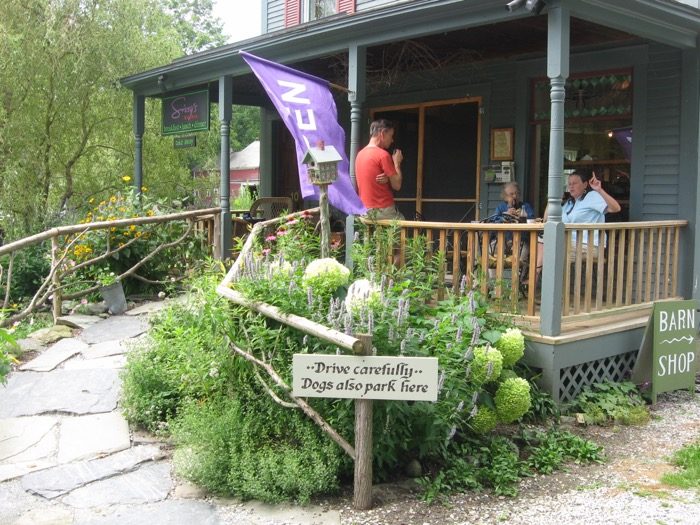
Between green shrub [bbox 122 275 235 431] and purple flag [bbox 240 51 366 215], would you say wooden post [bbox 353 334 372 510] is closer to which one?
green shrub [bbox 122 275 235 431]

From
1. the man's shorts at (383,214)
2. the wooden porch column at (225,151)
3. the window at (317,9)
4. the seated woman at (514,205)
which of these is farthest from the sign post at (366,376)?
the window at (317,9)

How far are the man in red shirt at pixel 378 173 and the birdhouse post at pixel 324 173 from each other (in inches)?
22.0

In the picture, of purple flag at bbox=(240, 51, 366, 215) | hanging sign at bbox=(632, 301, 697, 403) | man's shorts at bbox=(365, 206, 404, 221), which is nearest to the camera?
hanging sign at bbox=(632, 301, 697, 403)

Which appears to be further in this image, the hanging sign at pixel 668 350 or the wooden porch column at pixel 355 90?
the wooden porch column at pixel 355 90

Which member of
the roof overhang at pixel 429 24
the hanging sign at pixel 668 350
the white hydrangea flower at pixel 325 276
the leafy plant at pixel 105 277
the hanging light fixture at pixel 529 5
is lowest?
the hanging sign at pixel 668 350

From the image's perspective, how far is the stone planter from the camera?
827 centimetres

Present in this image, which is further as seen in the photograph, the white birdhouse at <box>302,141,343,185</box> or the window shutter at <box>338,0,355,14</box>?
the window shutter at <box>338,0,355,14</box>

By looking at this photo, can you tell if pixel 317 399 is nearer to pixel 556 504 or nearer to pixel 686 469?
pixel 556 504

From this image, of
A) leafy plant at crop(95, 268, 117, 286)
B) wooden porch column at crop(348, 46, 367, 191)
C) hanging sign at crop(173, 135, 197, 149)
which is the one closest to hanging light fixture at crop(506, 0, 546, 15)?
wooden porch column at crop(348, 46, 367, 191)

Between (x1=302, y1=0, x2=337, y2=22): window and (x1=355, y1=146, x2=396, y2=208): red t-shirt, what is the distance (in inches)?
224

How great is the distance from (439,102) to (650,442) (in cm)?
554

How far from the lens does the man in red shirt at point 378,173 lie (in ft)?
22.6

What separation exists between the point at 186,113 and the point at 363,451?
766cm

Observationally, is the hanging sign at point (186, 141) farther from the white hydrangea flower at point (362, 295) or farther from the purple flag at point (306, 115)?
the white hydrangea flower at point (362, 295)
